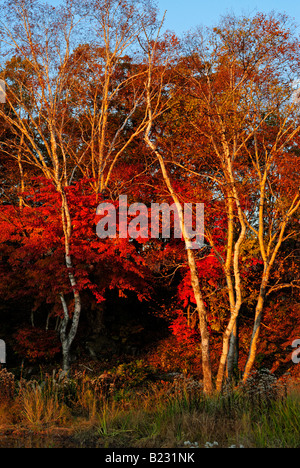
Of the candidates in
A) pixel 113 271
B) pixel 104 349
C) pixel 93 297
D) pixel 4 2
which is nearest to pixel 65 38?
pixel 4 2

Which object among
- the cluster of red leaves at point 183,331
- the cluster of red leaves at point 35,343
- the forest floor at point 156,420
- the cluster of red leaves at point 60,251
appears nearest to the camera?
the forest floor at point 156,420

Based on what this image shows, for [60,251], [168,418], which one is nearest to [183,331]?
[60,251]

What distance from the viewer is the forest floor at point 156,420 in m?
5.12

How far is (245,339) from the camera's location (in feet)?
50.0

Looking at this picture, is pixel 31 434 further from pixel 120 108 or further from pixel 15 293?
pixel 120 108

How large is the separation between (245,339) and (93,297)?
5293mm

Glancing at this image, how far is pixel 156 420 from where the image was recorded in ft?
19.2

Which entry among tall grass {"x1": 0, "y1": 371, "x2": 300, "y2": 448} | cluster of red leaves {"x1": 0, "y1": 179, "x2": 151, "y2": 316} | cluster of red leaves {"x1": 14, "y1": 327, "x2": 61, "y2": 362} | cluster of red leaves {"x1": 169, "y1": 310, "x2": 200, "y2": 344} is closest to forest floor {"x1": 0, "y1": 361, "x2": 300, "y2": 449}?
tall grass {"x1": 0, "y1": 371, "x2": 300, "y2": 448}

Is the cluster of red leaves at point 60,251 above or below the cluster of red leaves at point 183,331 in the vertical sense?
above

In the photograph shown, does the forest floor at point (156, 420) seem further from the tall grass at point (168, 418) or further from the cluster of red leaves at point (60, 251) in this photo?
the cluster of red leaves at point (60, 251)

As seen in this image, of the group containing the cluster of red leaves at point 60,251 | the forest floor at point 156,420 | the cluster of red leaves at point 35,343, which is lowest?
the cluster of red leaves at point 35,343

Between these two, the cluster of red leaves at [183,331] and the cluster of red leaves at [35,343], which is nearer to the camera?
the cluster of red leaves at [35,343]

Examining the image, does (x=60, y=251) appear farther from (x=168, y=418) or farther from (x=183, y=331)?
(x=168, y=418)

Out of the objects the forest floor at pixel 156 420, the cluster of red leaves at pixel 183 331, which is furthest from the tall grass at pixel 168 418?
the cluster of red leaves at pixel 183 331
